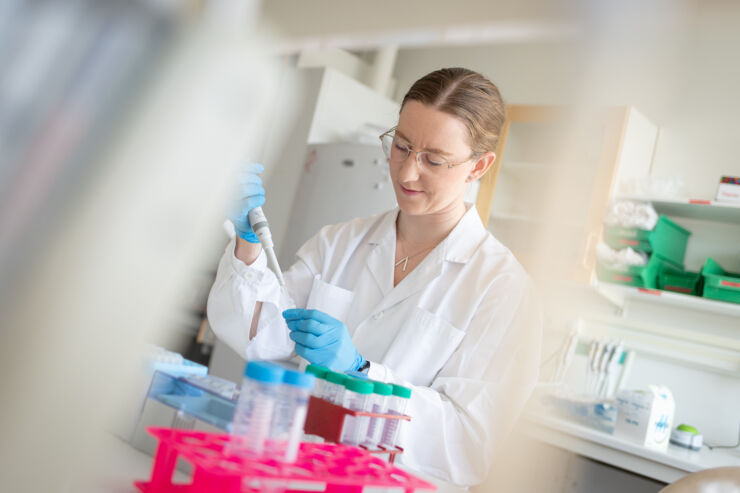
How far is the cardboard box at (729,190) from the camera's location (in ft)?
7.80

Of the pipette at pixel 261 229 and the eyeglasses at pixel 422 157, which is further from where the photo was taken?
the eyeglasses at pixel 422 157

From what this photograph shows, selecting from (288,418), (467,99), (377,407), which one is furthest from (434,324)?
(288,418)

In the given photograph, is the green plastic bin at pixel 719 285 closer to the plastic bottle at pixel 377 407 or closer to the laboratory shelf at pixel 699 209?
the laboratory shelf at pixel 699 209

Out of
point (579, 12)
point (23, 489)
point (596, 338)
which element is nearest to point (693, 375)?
point (596, 338)

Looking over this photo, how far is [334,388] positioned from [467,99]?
73 cm

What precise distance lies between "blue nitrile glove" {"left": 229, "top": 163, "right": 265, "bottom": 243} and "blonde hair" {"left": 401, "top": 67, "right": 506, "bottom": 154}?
414 mm

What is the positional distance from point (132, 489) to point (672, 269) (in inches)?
98.4

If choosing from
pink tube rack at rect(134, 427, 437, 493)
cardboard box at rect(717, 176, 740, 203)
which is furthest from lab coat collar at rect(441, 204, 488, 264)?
cardboard box at rect(717, 176, 740, 203)

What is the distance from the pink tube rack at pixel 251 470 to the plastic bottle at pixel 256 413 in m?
0.01

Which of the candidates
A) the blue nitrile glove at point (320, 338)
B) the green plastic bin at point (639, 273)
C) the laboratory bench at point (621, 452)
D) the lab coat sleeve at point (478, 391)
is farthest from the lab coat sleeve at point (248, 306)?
the green plastic bin at point (639, 273)

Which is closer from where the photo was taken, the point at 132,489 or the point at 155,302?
the point at 155,302

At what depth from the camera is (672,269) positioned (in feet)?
8.42

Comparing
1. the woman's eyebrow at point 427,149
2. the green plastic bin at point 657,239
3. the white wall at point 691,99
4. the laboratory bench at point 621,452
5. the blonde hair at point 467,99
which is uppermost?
the white wall at point 691,99

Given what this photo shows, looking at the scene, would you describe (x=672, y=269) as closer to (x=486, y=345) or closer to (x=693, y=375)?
(x=693, y=375)
